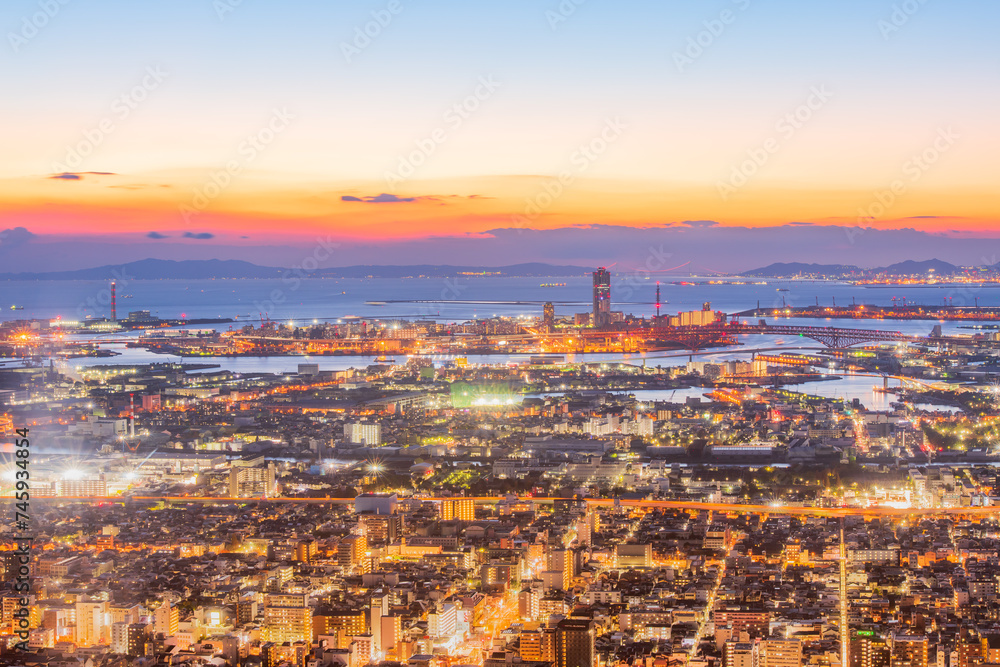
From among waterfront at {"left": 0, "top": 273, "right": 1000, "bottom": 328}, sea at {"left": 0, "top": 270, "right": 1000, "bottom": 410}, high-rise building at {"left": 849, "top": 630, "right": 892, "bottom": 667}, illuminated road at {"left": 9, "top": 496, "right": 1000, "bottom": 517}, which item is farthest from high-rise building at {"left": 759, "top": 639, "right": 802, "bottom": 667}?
waterfront at {"left": 0, "top": 273, "right": 1000, "bottom": 328}

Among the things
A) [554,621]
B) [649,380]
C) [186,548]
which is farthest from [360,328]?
[554,621]

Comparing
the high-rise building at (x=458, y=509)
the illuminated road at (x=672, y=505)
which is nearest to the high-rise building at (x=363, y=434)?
the illuminated road at (x=672, y=505)

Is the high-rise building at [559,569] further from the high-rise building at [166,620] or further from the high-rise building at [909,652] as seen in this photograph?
the high-rise building at [166,620]

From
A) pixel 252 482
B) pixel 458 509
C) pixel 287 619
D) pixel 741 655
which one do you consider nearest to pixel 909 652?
→ pixel 741 655

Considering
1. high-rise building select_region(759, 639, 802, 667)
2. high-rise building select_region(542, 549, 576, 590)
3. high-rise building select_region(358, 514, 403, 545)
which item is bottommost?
high-rise building select_region(759, 639, 802, 667)

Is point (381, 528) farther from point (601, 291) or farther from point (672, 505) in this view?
point (601, 291)

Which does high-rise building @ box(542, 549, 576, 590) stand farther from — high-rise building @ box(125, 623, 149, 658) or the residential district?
high-rise building @ box(125, 623, 149, 658)

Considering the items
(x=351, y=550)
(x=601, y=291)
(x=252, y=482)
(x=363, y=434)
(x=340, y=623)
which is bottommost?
(x=340, y=623)
